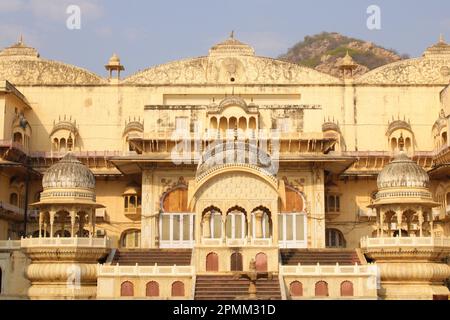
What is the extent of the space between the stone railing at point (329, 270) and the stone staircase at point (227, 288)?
756 millimetres

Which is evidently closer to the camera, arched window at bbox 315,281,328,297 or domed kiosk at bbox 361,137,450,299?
arched window at bbox 315,281,328,297

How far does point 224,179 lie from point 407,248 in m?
9.29

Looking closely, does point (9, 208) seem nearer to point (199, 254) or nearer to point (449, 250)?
point (199, 254)

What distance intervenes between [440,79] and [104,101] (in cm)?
2338

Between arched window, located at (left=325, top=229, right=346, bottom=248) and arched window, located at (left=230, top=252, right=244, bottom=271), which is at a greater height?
arched window, located at (left=325, top=229, right=346, bottom=248)

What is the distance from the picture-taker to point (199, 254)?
119 feet

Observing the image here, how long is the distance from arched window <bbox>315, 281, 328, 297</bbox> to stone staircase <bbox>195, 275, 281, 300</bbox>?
184 centimetres

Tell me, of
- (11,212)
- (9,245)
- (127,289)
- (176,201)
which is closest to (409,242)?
(127,289)

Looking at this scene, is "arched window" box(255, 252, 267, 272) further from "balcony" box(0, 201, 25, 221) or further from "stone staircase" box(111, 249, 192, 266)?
"balcony" box(0, 201, 25, 221)

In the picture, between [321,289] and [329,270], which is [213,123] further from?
[321,289]

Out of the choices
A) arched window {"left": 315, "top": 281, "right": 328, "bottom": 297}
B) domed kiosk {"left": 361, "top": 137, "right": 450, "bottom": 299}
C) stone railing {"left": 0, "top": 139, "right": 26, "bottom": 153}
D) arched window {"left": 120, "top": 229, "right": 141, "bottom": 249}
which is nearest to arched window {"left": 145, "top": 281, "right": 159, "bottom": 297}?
arched window {"left": 315, "top": 281, "right": 328, "bottom": 297}

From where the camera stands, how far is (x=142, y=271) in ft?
114

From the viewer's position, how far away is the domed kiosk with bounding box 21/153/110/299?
37156mm
